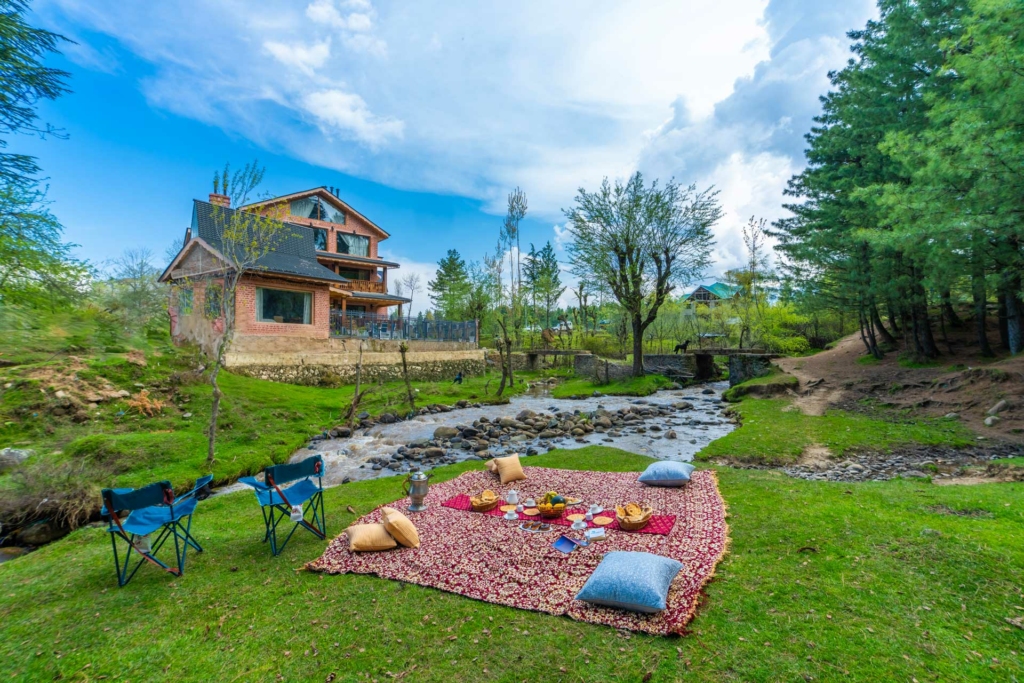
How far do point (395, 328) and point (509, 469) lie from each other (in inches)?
667

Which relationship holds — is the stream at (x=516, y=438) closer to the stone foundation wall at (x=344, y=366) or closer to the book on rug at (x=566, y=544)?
the book on rug at (x=566, y=544)

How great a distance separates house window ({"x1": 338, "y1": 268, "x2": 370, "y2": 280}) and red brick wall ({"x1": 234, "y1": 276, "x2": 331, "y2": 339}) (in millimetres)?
10464

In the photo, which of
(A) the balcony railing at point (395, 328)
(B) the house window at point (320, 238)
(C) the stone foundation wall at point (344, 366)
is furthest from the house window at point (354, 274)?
(C) the stone foundation wall at point (344, 366)

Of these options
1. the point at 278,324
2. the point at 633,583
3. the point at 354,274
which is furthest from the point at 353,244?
the point at 633,583

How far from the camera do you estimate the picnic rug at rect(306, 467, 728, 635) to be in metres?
3.46

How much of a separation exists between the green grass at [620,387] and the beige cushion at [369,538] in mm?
14992

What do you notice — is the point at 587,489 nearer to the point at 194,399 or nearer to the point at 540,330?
the point at 194,399

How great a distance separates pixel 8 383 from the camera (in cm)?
941

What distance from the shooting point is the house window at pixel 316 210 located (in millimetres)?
27000

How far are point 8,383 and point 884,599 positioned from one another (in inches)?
577

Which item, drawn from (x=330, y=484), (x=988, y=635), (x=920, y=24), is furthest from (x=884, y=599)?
(x=920, y=24)

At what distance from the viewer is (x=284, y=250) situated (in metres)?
20.3

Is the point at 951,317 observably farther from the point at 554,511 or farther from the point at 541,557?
the point at 541,557

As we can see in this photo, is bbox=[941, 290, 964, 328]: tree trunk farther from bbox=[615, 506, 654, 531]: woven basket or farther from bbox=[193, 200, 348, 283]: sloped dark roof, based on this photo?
bbox=[193, 200, 348, 283]: sloped dark roof
